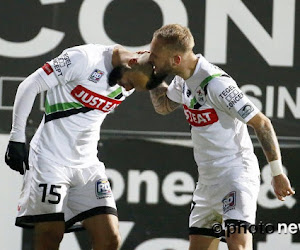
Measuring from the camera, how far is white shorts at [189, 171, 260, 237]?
5422 mm

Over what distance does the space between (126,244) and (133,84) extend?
169 centimetres

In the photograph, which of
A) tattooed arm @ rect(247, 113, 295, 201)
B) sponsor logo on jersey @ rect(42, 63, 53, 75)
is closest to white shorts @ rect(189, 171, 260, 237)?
tattooed arm @ rect(247, 113, 295, 201)

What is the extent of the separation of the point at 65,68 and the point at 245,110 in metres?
1.11

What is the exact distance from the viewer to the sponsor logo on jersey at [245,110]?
527cm

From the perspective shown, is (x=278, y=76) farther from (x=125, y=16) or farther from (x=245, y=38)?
(x=125, y=16)

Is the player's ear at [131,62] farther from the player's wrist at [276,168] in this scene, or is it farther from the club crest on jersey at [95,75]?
the player's wrist at [276,168]

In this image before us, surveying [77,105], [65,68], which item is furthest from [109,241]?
[65,68]

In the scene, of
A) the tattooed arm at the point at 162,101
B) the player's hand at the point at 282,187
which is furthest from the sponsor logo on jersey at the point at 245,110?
the tattooed arm at the point at 162,101

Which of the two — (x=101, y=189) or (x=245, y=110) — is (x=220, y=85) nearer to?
(x=245, y=110)

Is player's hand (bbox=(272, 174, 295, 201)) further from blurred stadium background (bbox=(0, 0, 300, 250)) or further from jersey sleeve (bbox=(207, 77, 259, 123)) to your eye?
blurred stadium background (bbox=(0, 0, 300, 250))

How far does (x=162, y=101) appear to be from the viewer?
19.6ft

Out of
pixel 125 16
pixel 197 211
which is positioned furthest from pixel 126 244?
pixel 125 16

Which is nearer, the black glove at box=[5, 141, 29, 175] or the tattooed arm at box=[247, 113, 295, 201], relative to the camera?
the tattooed arm at box=[247, 113, 295, 201]

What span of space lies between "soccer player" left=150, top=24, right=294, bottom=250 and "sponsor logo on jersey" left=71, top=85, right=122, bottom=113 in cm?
39
